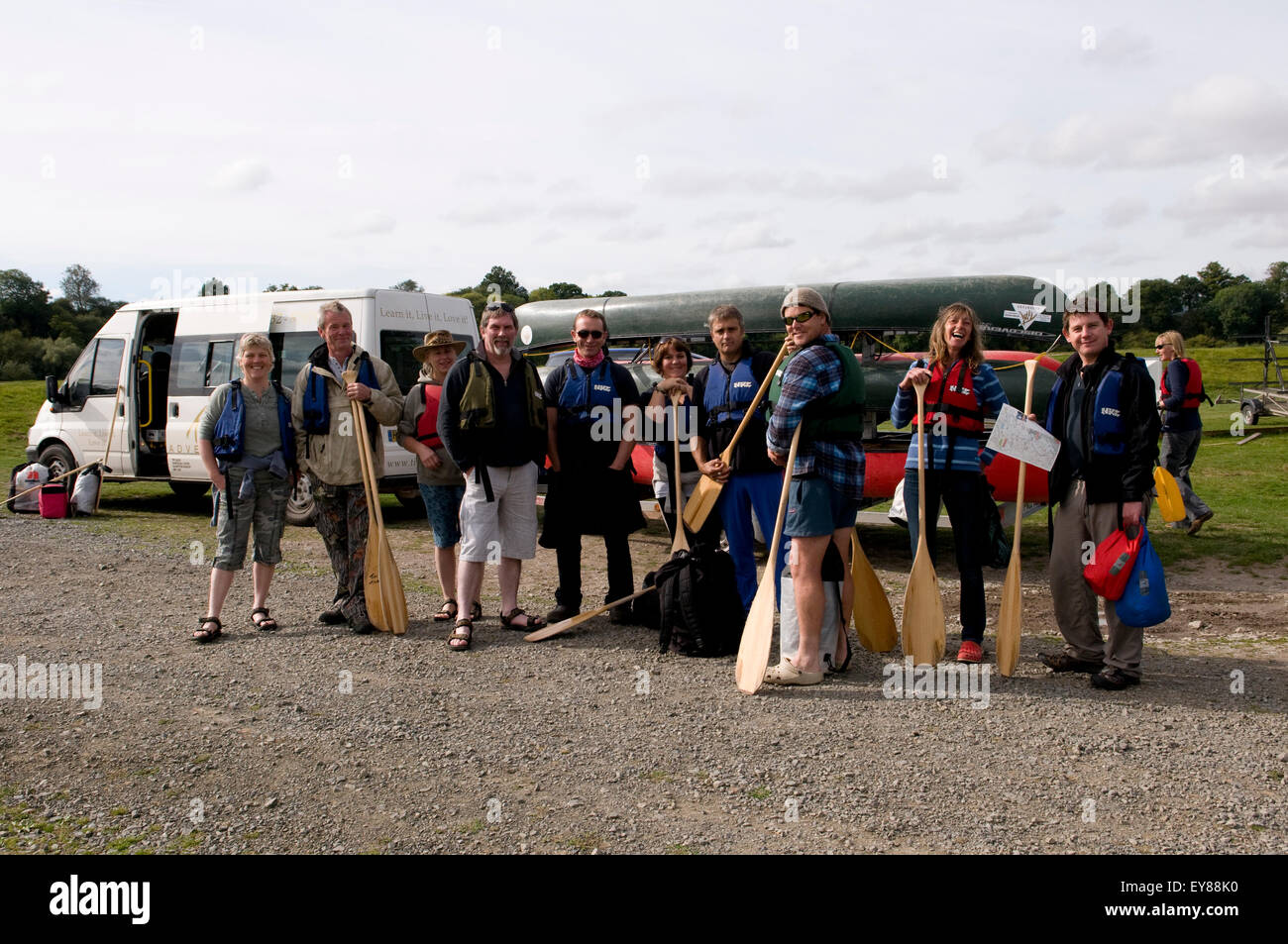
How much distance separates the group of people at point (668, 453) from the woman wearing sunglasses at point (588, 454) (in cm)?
1

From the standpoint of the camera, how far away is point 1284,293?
78.4 meters

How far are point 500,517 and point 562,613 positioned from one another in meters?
0.75

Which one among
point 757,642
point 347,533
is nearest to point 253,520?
point 347,533

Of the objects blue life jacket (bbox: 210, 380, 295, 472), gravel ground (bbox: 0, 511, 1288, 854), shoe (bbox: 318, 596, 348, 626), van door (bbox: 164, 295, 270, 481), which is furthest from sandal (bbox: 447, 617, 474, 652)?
van door (bbox: 164, 295, 270, 481)

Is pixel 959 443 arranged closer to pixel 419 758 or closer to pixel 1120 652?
pixel 1120 652

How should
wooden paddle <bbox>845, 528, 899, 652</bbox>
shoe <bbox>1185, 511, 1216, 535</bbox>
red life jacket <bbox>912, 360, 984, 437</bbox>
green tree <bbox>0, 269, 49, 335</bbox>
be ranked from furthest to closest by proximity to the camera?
green tree <bbox>0, 269, 49, 335</bbox>, shoe <bbox>1185, 511, 1216, 535</bbox>, wooden paddle <bbox>845, 528, 899, 652</bbox>, red life jacket <bbox>912, 360, 984, 437</bbox>

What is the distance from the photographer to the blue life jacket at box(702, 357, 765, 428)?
5.60 meters

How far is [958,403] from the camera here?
5316mm

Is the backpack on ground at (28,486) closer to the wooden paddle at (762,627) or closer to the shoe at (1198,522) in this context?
the wooden paddle at (762,627)

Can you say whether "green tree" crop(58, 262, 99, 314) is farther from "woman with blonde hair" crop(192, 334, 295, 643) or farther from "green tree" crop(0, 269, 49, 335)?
"woman with blonde hair" crop(192, 334, 295, 643)

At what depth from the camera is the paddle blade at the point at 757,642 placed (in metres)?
5.00

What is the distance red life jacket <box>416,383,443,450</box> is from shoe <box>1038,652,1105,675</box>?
3.86 m

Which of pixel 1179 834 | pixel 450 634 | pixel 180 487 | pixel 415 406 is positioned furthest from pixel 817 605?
pixel 180 487

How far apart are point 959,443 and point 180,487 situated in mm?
11467
